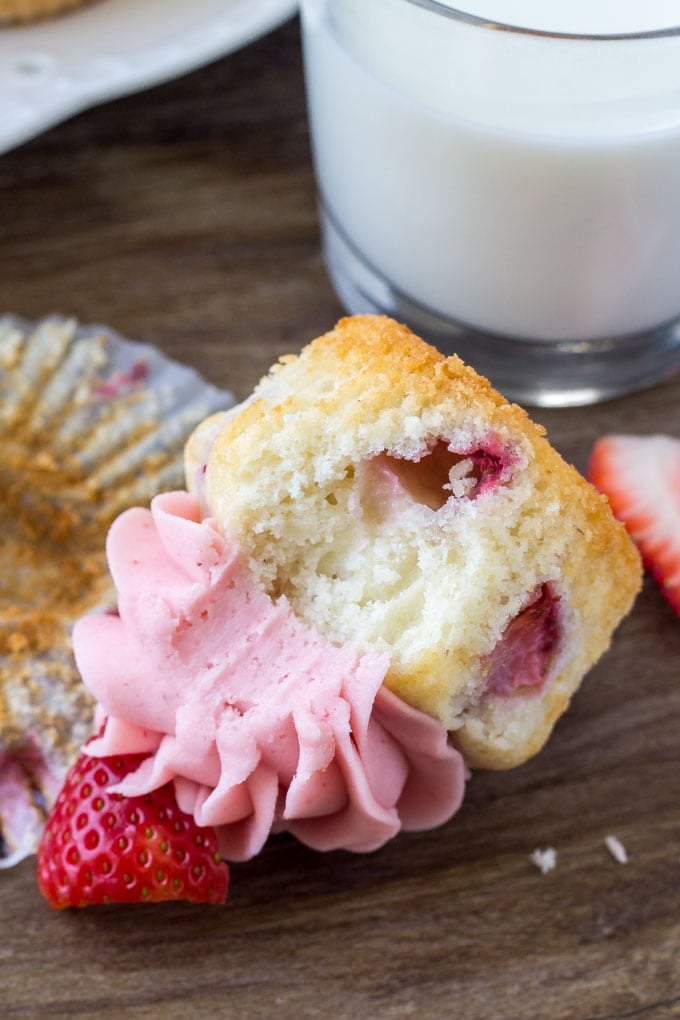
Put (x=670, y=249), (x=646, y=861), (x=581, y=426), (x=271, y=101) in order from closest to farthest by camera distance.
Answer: (x=646, y=861), (x=670, y=249), (x=581, y=426), (x=271, y=101)

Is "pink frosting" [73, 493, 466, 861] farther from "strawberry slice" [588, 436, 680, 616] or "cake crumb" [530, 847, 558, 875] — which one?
"strawberry slice" [588, 436, 680, 616]

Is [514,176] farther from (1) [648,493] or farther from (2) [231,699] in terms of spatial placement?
(2) [231,699]

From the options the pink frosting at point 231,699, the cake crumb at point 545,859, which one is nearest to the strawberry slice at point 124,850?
the pink frosting at point 231,699

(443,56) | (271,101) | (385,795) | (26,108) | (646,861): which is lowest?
(646,861)

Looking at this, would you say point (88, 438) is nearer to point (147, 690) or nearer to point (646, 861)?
point (147, 690)

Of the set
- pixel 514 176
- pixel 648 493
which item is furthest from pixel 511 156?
pixel 648 493

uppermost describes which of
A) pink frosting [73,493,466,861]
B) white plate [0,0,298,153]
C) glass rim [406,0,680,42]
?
glass rim [406,0,680,42]

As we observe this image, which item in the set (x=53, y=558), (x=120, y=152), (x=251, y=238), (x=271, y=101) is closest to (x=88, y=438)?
(x=53, y=558)

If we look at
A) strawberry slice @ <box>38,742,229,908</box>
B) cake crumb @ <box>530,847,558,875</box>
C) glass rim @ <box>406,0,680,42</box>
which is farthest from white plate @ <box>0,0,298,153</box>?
cake crumb @ <box>530,847,558,875</box>
